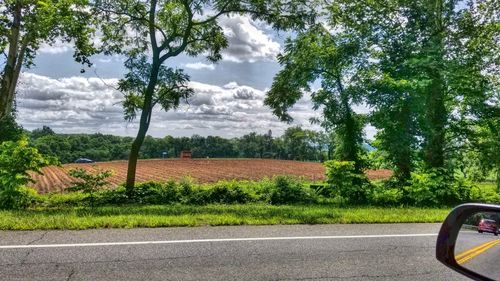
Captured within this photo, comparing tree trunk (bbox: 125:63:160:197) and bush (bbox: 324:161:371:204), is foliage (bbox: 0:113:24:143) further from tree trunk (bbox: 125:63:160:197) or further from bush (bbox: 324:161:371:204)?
bush (bbox: 324:161:371:204)

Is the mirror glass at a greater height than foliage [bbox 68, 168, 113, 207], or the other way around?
the mirror glass

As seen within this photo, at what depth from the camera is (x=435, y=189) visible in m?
15.7

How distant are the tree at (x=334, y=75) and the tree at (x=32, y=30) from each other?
8123mm

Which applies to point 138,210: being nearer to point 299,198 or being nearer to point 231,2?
point 299,198

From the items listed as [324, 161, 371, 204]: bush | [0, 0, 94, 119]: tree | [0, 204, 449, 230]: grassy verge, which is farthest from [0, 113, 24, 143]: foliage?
[324, 161, 371, 204]: bush

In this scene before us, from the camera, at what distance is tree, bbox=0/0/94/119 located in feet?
42.7

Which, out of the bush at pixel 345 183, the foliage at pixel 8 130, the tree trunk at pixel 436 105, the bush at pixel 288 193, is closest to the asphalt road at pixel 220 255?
the bush at pixel 288 193

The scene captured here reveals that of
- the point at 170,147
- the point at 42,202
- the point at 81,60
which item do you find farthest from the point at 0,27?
the point at 170,147

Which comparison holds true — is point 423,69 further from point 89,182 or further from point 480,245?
point 480,245

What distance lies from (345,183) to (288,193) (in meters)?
2.19

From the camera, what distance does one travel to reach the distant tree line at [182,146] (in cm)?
9869

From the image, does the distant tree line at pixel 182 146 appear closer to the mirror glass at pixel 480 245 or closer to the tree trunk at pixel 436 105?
the tree trunk at pixel 436 105

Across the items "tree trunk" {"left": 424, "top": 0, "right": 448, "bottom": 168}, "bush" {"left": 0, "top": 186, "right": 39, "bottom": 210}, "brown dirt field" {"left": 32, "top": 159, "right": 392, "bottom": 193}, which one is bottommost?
"brown dirt field" {"left": 32, "top": 159, "right": 392, "bottom": 193}

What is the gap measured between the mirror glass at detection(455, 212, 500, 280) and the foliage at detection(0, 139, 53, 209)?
1191 centimetres
